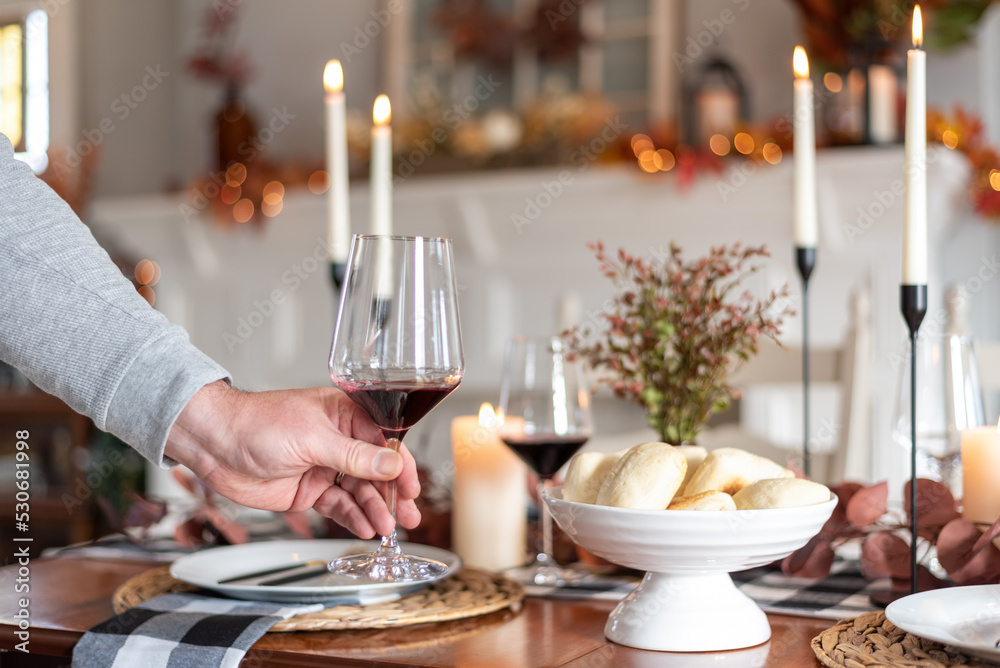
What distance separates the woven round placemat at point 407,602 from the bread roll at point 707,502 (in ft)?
0.65

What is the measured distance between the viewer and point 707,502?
668 mm

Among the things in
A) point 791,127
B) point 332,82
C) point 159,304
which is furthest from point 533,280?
point 332,82

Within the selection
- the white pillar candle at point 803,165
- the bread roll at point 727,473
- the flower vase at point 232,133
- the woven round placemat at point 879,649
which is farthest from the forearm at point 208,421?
the flower vase at point 232,133

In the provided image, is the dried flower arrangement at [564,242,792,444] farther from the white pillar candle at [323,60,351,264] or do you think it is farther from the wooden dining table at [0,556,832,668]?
the white pillar candle at [323,60,351,264]

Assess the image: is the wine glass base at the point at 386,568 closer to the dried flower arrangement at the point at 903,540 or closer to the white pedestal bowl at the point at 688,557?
the white pedestal bowl at the point at 688,557

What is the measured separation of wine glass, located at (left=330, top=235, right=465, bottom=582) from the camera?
27.8 inches

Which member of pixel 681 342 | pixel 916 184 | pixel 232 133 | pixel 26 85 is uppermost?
Result: pixel 26 85

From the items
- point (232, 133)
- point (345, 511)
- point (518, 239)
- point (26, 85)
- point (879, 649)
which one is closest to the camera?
point (879, 649)

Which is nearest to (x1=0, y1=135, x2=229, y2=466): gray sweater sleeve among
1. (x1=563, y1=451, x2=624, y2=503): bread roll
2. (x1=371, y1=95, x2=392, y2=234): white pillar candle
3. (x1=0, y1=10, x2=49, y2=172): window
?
(x1=563, y1=451, x2=624, y2=503): bread roll

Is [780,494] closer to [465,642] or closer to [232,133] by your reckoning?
[465,642]

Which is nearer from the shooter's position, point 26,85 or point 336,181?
point 336,181

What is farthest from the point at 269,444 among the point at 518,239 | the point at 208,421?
the point at 518,239

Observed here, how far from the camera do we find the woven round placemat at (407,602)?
2.43 feet

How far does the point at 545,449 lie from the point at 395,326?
0.32m
